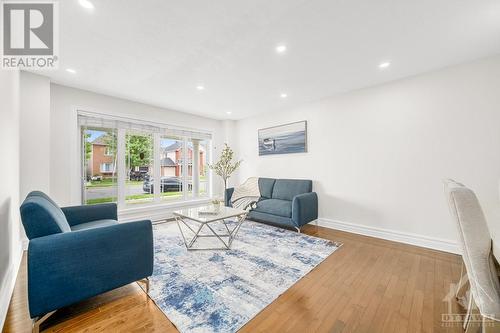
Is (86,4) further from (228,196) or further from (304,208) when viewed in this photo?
(228,196)

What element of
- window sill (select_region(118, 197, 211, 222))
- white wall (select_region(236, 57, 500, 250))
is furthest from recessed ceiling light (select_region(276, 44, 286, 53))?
window sill (select_region(118, 197, 211, 222))

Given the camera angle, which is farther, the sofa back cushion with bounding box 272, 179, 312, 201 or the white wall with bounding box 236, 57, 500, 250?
the sofa back cushion with bounding box 272, 179, 312, 201

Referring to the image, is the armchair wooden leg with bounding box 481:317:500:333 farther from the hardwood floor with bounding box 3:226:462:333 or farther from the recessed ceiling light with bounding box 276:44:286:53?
the recessed ceiling light with bounding box 276:44:286:53

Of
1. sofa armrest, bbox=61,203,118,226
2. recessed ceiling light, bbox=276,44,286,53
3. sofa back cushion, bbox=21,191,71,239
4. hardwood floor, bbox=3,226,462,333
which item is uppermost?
recessed ceiling light, bbox=276,44,286,53

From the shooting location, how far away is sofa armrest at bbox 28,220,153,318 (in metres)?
1.43

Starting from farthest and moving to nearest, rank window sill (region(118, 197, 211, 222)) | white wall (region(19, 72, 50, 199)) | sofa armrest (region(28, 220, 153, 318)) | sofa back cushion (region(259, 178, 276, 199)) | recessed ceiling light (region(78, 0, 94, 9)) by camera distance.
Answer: sofa back cushion (region(259, 178, 276, 199))
window sill (region(118, 197, 211, 222))
white wall (region(19, 72, 50, 199))
recessed ceiling light (region(78, 0, 94, 9))
sofa armrest (region(28, 220, 153, 318))

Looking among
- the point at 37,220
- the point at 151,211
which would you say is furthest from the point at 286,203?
the point at 37,220

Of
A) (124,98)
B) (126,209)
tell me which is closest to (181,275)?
(126,209)

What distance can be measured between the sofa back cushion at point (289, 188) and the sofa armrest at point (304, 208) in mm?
260

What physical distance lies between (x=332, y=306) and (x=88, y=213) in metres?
2.96

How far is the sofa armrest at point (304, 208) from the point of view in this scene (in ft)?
11.5

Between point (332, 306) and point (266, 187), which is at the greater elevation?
point (266, 187)

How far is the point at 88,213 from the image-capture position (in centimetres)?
264

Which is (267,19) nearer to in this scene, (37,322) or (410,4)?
(410,4)
